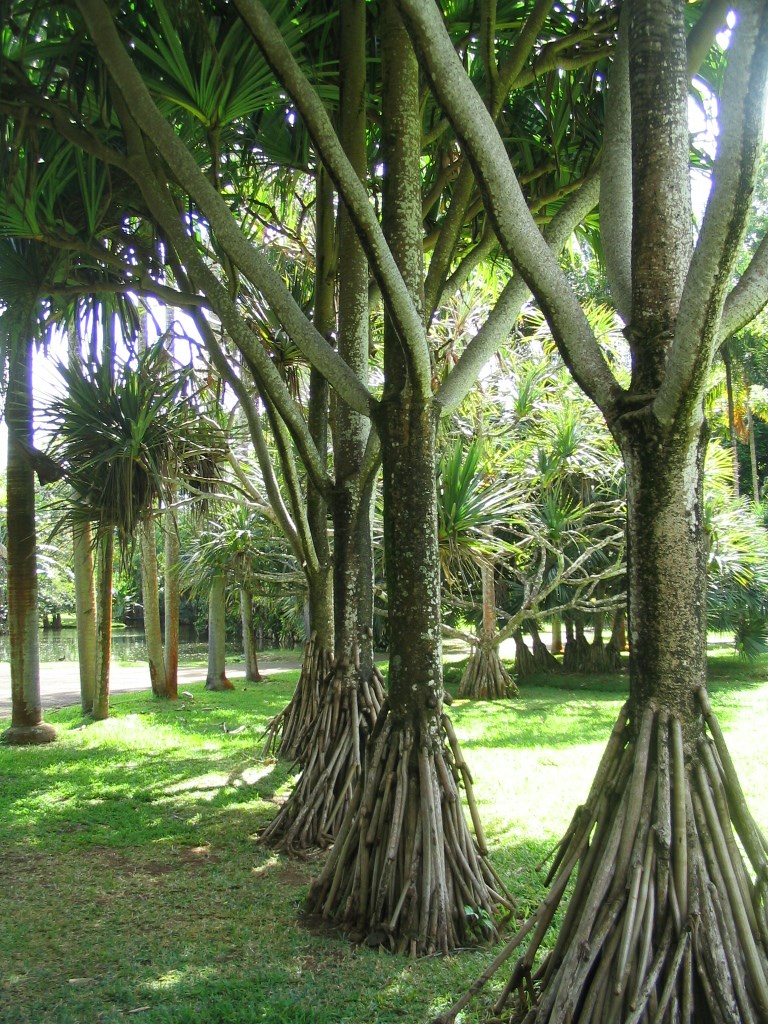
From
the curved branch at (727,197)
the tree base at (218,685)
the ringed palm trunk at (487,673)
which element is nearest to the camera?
the curved branch at (727,197)

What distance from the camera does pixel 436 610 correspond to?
11.9ft

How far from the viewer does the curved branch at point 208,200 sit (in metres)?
3.33

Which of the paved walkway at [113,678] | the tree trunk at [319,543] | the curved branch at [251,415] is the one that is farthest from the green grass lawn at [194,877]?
the paved walkway at [113,678]

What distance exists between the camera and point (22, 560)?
24.2 ft

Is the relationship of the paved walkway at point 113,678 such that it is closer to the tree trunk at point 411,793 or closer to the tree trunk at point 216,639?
the tree trunk at point 216,639

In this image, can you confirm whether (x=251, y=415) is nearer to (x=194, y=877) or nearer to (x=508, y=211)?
(x=194, y=877)

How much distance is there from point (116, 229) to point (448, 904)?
4365 mm

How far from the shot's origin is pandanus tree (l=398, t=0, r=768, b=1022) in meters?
2.12

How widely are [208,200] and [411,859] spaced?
9.17 feet

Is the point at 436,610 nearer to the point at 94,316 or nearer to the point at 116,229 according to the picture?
the point at 116,229

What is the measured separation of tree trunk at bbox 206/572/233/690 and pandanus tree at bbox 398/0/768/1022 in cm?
1008

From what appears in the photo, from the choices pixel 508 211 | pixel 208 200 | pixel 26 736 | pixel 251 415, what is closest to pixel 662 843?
pixel 508 211

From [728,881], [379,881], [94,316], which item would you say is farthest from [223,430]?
[728,881]

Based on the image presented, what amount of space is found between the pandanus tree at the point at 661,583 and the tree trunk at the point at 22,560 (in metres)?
5.74
